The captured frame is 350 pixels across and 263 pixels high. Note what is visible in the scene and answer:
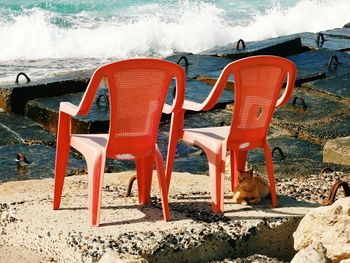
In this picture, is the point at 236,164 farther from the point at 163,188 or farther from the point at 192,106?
the point at 163,188

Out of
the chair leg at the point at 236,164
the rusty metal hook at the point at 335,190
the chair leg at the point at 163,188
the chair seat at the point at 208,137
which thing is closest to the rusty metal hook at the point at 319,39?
the chair leg at the point at 236,164

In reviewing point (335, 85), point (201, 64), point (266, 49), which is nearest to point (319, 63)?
point (266, 49)

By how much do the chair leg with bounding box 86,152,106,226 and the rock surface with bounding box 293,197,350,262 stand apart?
1270 mm

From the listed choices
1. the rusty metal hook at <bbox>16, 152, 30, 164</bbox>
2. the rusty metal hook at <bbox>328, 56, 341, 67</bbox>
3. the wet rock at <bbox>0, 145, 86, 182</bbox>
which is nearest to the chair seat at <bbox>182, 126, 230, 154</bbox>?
the wet rock at <bbox>0, 145, 86, 182</bbox>

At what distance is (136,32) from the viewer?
25.3m

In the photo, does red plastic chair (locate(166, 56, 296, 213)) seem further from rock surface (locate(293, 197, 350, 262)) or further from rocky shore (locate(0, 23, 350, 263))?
rock surface (locate(293, 197, 350, 262))

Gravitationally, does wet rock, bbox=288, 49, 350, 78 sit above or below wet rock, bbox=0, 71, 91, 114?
above

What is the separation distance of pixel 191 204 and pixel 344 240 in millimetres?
1513

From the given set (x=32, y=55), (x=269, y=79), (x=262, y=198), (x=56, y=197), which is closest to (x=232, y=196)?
(x=262, y=198)

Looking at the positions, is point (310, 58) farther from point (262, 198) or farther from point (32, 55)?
point (32, 55)

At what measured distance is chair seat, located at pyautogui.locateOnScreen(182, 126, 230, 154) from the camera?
5336 millimetres

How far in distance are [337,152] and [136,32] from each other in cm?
1861

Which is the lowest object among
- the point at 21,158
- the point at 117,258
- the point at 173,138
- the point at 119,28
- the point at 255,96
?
the point at 119,28

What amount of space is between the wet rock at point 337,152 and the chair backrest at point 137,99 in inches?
105
